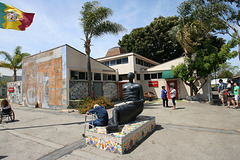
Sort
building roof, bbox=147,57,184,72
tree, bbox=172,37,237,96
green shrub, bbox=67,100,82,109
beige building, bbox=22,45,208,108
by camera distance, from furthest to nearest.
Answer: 1. building roof, bbox=147,57,184,72
2. beige building, bbox=22,45,208,108
3. green shrub, bbox=67,100,82,109
4. tree, bbox=172,37,237,96

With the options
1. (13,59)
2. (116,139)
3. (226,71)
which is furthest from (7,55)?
(226,71)

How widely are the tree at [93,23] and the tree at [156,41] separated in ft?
49.1

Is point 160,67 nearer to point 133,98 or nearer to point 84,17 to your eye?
point 84,17

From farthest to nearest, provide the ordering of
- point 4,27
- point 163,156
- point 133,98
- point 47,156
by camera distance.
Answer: point 4,27, point 133,98, point 47,156, point 163,156

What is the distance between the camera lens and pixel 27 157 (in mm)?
3260

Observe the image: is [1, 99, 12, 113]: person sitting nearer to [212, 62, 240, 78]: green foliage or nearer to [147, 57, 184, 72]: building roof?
[147, 57, 184, 72]: building roof

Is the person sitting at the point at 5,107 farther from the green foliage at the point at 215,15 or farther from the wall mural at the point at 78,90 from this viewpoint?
the green foliage at the point at 215,15

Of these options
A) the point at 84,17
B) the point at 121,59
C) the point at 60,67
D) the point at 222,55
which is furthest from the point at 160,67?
the point at 60,67

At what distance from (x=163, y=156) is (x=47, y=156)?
2.88m

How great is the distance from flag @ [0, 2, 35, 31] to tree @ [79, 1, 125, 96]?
4946 mm

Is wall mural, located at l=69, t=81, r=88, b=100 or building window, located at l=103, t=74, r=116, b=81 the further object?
building window, located at l=103, t=74, r=116, b=81

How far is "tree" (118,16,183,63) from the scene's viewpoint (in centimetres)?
2487

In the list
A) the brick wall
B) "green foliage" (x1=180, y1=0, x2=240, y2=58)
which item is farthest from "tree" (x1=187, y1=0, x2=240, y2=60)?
the brick wall

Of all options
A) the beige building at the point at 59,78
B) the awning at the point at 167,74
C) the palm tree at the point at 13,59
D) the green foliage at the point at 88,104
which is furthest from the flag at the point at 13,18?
the palm tree at the point at 13,59
